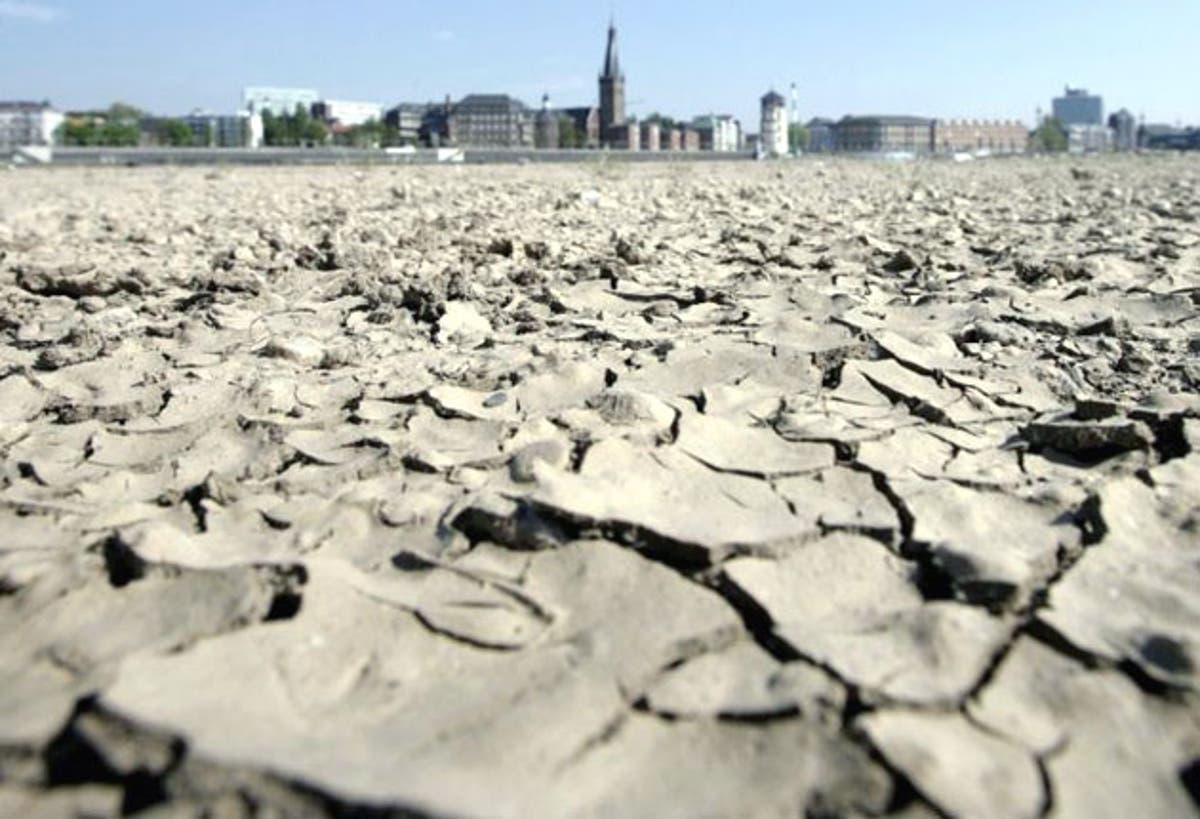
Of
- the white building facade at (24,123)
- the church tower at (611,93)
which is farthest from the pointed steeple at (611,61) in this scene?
the white building facade at (24,123)

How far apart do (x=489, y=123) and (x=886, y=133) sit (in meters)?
40.8

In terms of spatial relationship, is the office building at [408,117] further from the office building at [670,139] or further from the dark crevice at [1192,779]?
the dark crevice at [1192,779]

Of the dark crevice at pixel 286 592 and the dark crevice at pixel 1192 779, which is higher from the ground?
the dark crevice at pixel 286 592

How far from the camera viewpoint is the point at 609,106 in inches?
3041

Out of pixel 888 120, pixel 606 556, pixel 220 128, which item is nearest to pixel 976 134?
pixel 888 120

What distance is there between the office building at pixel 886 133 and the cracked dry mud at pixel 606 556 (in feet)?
326

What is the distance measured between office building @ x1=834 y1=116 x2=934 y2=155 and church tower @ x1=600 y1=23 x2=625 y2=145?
97.6ft

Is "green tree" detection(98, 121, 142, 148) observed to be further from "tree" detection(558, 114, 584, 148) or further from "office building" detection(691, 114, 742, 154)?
"office building" detection(691, 114, 742, 154)

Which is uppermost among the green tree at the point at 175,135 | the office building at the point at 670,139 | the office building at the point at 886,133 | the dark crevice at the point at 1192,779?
the office building at the point at 886,133

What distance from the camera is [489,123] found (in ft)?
270

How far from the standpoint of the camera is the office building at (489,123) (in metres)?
81.0

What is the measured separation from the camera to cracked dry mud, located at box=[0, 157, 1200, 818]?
1.05 metres

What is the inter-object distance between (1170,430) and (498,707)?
1.50m

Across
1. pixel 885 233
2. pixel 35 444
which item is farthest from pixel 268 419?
pixel 885 233
